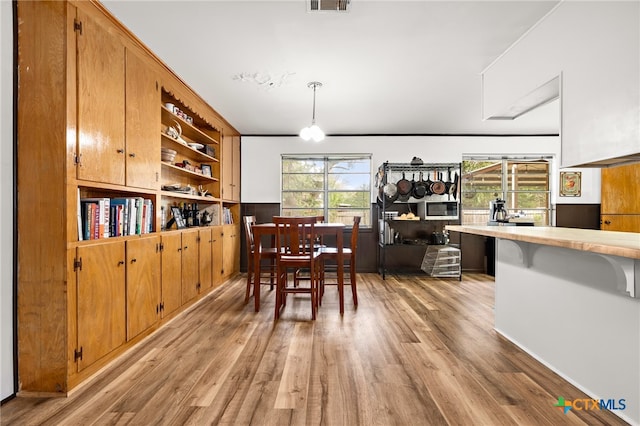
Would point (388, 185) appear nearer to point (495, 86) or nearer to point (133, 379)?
point (495, 86)

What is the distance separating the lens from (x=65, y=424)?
61.1 inches

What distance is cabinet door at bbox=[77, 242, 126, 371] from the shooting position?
6.24ft

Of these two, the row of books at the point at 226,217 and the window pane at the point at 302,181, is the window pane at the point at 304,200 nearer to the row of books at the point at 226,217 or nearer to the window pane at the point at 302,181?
the window pane at the point at 302,181

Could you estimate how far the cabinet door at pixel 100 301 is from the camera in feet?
6.24

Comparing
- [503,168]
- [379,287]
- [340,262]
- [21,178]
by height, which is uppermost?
[503,168]

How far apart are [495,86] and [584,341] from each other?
2.22m

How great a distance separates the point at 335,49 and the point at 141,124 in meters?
1.73

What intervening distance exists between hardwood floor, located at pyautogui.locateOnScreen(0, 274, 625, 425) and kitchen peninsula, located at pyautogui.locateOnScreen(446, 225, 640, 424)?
0.11 metres

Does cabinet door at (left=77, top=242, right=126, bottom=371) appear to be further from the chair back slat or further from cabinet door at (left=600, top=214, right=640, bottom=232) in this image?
cabinet door at (left=600, top=214, right=640, bottom=232)

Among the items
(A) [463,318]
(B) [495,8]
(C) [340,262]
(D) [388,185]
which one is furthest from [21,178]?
(D) [388,185]

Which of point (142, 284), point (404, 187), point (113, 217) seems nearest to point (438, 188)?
point (404, 187)

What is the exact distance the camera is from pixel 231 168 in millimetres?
5121

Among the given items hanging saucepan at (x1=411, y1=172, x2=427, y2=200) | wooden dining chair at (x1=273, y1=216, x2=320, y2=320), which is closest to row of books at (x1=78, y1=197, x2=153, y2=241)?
wooden dining chair at (x1=273, y1=216, x2=320, y2=320)

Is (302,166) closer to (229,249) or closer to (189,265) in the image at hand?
(229,249)
